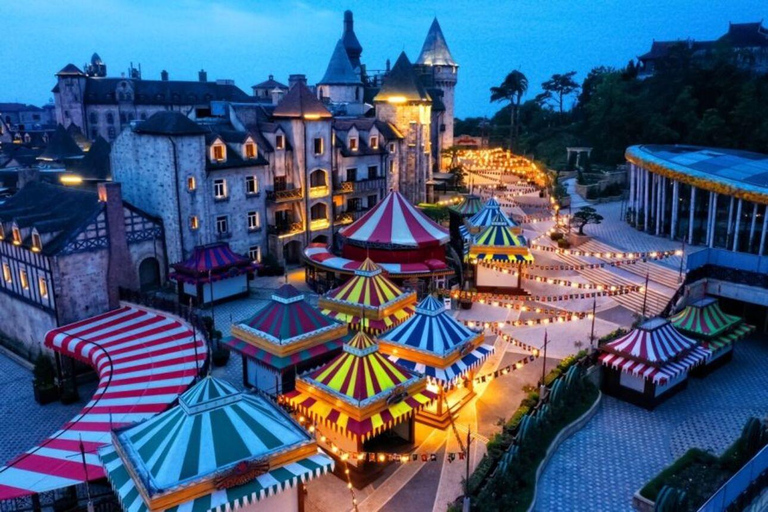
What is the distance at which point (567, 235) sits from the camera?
39.8m

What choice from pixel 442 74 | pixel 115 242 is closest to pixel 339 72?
pixel 442 74

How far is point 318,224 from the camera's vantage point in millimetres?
39969

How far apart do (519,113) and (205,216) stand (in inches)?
2544

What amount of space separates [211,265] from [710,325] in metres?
23.3

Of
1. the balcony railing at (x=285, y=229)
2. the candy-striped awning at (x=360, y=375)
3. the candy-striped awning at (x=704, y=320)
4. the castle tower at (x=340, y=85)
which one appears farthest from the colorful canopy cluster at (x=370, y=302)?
the castle tower at (x=340, y=85)

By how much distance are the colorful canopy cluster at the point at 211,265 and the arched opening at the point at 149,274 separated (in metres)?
Answer: 1.68

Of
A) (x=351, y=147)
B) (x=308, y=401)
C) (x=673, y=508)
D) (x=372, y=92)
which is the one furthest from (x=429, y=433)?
(x=372, y=92)

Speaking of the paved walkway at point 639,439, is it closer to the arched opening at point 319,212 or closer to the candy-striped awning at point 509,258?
the candy-striped awning at point 509,258

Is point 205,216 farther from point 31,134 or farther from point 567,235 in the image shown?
point 31,134

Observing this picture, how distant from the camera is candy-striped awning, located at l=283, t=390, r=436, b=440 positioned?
51.0 feet

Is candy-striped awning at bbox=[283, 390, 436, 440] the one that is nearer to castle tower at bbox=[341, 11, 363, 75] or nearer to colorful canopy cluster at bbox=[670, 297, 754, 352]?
colorful canopy cluster at bbox=[670, 297, 754, 352]

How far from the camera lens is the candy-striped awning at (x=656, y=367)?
2048cm

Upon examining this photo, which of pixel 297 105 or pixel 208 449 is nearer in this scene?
pixel 208 449

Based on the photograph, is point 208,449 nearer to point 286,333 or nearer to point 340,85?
point 286,333
